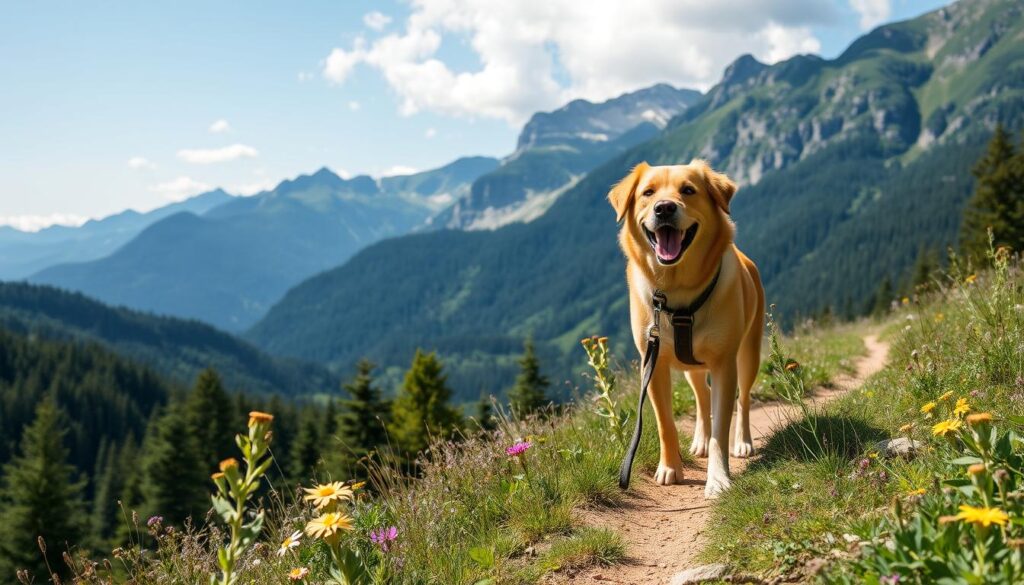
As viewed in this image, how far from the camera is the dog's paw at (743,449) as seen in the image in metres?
6.14

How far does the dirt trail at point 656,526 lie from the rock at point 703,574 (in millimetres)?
254

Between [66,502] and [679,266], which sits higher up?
[679,266]

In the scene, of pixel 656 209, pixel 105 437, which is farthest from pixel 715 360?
pixel 105 437

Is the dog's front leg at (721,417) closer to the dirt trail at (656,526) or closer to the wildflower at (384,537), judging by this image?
the dirt trail at (656,526)

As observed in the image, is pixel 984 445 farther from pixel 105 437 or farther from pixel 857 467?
pixel 105 437

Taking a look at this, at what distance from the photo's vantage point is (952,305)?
9328mm

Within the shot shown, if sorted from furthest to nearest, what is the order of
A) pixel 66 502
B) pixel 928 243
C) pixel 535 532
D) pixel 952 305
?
pixel 928 243
pixel 66 502
pixel 952 305
pixel 535 532

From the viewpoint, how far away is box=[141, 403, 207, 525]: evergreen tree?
42.2 meters

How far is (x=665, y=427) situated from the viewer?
216 inches

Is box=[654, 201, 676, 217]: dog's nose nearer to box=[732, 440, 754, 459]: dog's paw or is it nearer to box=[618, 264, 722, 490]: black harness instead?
box=[618, 264, 722, 490]: black harness

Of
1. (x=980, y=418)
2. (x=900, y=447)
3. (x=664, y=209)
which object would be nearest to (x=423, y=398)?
(x=664, y=209)

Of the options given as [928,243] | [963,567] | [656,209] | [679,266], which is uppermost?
[656,209]

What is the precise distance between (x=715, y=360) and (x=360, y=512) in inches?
113

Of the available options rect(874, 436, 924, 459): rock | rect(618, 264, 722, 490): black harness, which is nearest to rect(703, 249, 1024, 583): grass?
rect(874, 436, 924, 459): rock
